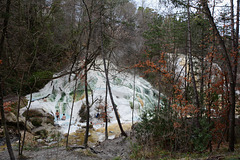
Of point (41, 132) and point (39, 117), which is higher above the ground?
point (39, 117)

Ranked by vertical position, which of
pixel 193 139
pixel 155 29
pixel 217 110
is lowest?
pixel 193 139

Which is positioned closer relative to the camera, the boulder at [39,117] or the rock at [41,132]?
the rock at [41,132]

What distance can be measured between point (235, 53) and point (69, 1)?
235 inches

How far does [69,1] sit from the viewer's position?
7844 mm

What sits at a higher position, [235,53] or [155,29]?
[155,29]

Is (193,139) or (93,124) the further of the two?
(93,124)

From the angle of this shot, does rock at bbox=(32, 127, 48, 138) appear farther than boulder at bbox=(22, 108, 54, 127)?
No

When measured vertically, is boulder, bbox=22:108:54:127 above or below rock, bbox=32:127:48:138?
above

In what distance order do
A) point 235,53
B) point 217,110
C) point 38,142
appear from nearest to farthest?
point 235,53 < point 217,110 < point 38,142

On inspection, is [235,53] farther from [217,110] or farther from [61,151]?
[61,151]

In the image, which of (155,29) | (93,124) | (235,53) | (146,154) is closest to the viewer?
(235,53)

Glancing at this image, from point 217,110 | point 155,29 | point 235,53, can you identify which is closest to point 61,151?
point 217,110

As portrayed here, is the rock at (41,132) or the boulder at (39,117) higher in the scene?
the boulder at (39,117)

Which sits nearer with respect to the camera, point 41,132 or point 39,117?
point 41,132
